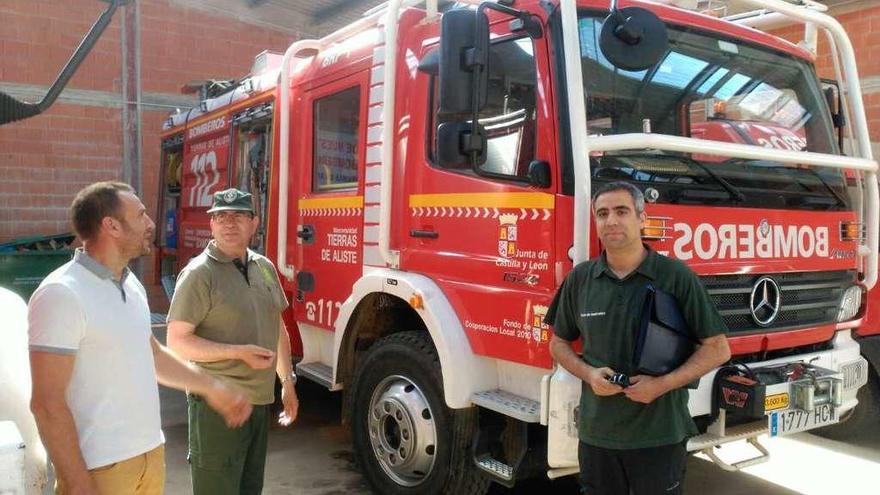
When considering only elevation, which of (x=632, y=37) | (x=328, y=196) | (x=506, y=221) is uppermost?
(x=632, y=37)

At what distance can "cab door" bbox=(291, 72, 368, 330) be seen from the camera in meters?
4.24

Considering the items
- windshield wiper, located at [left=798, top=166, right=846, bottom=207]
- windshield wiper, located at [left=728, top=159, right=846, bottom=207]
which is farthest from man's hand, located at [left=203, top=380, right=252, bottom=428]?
windshield wiper, located at [left=798, top=166, right=846, bottom=207]

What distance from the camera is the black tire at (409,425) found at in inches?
135

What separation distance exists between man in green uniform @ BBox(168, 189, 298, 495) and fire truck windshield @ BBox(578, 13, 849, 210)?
1.46 metres

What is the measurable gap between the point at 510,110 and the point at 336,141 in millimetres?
1586

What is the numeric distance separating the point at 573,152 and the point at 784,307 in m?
1.36

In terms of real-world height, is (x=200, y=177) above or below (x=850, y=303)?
above

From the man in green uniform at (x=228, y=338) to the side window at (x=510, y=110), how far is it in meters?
1.10

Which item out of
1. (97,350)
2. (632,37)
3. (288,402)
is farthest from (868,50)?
(97,350)

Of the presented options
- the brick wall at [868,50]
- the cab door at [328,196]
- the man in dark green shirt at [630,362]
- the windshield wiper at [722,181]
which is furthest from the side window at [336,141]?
the brick wall at [868,50]

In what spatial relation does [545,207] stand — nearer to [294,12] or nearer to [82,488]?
[82,488]

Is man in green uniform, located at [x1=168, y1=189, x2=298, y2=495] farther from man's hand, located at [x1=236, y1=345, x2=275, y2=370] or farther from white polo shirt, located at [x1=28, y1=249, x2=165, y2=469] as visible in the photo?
white polo shirt, located at [x1=28, y1=249, x2=165, y2=469]

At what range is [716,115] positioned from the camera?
3562 mm

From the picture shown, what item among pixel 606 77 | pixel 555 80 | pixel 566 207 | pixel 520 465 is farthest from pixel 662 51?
pixel 520 465
